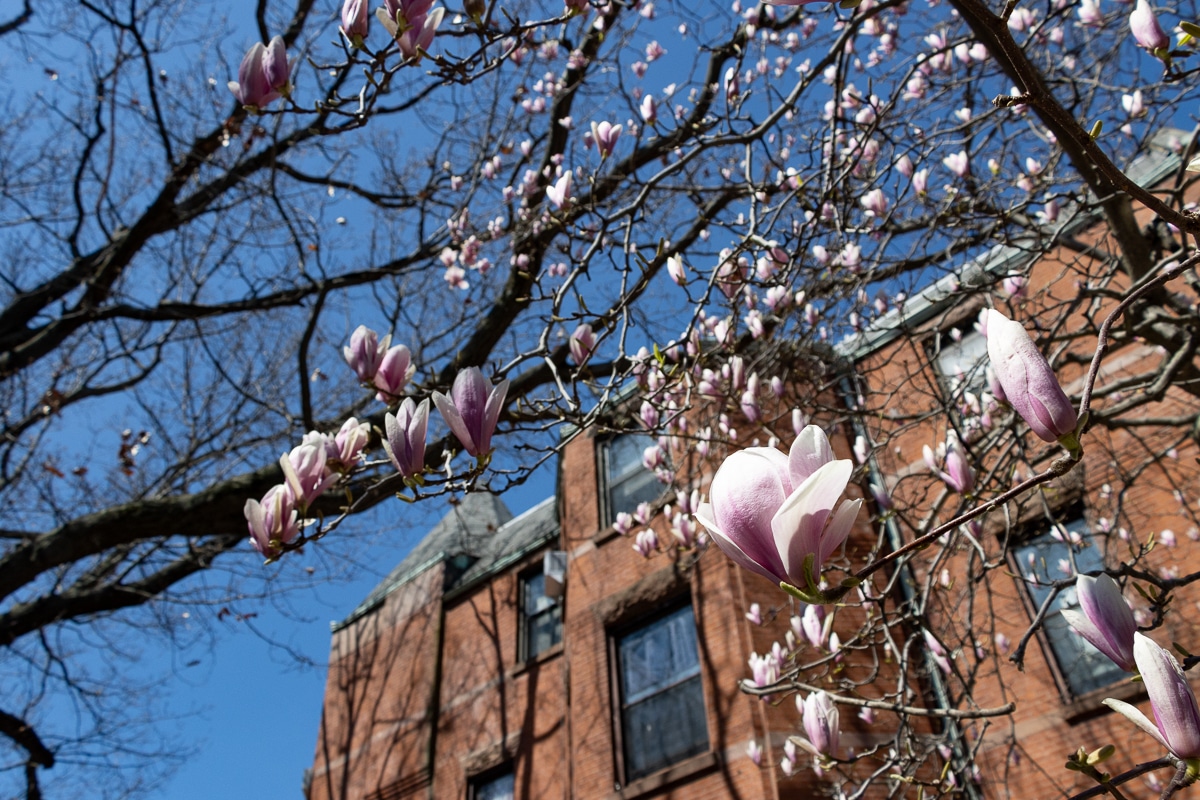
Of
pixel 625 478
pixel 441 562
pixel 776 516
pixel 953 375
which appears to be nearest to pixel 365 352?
pixel 776 516

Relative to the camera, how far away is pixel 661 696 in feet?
27.5

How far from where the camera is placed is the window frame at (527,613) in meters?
10.6

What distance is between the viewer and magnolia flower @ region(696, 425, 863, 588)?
1.06 m

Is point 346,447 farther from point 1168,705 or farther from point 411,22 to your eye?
point 1168,705

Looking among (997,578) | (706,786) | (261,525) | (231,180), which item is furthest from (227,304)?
(997,578)

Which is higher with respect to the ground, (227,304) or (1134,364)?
(227,304)

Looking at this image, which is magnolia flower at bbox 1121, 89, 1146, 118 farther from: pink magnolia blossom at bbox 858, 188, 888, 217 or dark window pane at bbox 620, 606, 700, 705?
dark window pane at bbox 620, 606, 700, 705

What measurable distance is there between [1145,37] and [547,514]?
432 inches

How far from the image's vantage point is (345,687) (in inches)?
515

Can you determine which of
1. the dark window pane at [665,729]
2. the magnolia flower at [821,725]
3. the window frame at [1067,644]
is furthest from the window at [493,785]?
the magnolia flower at [821,725]

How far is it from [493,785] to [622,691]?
2662 millimetres

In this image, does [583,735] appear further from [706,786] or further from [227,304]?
[227,304]

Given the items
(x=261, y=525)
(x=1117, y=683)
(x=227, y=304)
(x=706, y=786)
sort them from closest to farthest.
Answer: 1. (x=261, y=525)
2. (x=1117, y=683)
3. (x=706, y=786)
4. (x=227, y=304)

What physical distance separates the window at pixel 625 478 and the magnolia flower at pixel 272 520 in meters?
7.64
